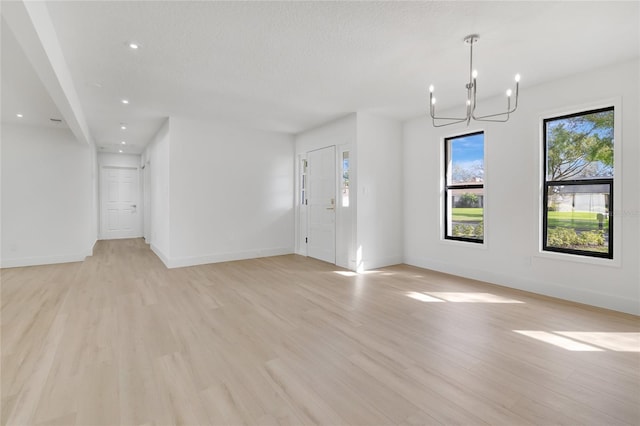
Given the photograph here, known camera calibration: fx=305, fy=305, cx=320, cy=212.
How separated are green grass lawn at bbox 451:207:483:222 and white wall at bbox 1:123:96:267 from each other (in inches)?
283

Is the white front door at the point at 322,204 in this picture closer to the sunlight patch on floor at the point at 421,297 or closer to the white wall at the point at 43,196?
the sunlight patch on floor at the point at 421,297

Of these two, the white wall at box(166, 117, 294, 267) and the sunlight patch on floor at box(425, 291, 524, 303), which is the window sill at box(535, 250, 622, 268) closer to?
the sunlight patch on floor at box(425, 291, 524, 303)

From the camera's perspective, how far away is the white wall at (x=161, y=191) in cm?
554

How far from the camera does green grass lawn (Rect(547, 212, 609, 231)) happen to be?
3588 millimetres

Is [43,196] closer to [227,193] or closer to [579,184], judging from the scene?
[227,193]

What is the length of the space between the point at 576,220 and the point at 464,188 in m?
1.52

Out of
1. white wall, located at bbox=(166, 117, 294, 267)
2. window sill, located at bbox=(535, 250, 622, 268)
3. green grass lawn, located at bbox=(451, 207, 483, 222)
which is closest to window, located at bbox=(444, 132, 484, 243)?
green grass lawn, located at bbox=(451, 207, 483, 222)

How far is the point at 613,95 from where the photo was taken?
3361 mm

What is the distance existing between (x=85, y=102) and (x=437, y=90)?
200 inches

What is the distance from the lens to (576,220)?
3727mm

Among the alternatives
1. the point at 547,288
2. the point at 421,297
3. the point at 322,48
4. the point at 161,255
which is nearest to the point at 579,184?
the point at 547,288

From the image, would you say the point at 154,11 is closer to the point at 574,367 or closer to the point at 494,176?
the point at 574,367

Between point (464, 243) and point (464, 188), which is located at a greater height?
point (464, 188)

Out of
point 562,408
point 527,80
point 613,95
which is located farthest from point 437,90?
point 562,408
